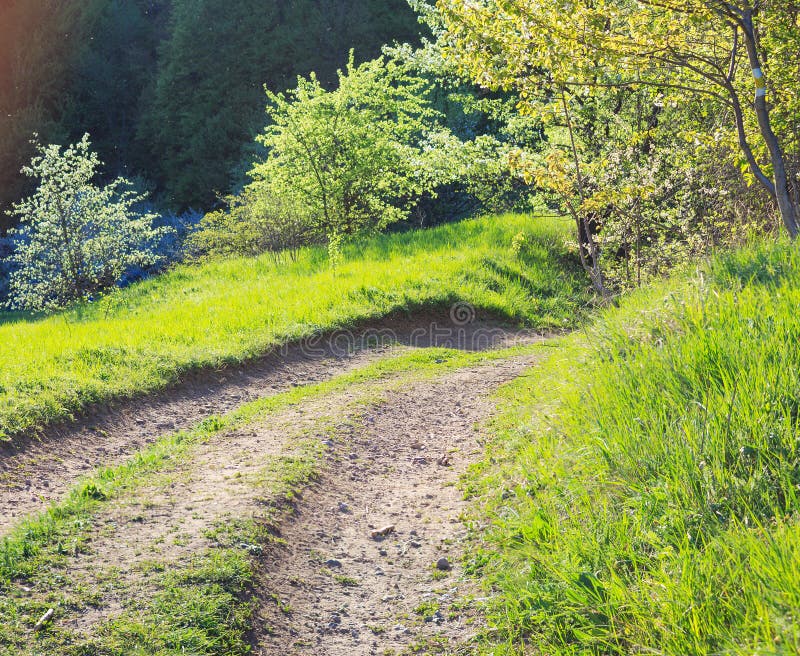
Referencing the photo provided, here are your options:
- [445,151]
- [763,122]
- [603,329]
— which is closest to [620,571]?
[603,329]

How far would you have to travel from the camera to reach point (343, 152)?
55.4 feet

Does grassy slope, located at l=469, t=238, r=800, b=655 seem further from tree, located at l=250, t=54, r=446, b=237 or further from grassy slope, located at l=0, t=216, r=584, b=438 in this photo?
tree, located at l=250, t=54, r=446, b=237

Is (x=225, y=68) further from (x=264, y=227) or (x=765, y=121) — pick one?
(x=765, y=121)

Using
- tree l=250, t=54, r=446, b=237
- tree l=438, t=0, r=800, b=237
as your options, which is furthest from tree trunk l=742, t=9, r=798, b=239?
tree l=250, t=54, r=446, b=237

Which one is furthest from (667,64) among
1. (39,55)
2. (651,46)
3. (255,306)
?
(39,55)

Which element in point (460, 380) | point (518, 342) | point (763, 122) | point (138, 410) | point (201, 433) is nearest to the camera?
point (763, 122)

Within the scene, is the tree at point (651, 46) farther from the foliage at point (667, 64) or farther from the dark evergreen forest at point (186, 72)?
the dark evergreen forest at point (186, 72)

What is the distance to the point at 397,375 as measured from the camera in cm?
919

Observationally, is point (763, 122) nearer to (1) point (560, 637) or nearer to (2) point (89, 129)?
(1) point (560, 637)

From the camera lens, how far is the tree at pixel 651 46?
6.12m

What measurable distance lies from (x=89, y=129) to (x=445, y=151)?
31.7 meters

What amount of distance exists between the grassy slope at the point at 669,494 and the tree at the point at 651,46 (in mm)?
1871

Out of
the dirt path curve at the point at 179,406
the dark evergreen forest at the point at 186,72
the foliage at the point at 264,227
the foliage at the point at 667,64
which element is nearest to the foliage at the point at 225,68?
the dark evergreen forest at the point at 186,72

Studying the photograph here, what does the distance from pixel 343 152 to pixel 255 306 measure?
688 cm
